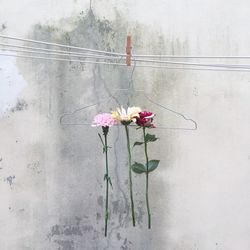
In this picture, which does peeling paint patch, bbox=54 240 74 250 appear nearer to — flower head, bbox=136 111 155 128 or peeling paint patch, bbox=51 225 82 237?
peeling paint patch, bbox=51 225 82 237

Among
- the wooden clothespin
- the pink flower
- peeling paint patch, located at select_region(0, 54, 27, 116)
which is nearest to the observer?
the pink flower

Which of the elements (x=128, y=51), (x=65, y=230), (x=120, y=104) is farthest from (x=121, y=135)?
(x=65, y=230)

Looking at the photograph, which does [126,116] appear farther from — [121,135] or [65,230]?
[65,230]

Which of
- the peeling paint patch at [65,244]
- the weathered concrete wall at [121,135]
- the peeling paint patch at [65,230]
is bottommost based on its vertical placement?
the peeling paint patch at [65,244]

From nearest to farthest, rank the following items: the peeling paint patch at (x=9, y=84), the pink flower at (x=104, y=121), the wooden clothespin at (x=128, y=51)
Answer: the pink flower at (x=104, y=121), the wooden clothespin at (x=128, y=51), the peeling paint patch at (x=9, y=84)

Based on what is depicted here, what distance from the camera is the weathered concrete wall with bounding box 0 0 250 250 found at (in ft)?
11.2

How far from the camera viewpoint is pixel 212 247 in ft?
11.5

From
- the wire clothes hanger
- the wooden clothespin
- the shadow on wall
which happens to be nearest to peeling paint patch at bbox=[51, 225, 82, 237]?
the shadow on wall

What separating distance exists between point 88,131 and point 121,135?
0.23 metres

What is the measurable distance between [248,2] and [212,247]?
1.71m

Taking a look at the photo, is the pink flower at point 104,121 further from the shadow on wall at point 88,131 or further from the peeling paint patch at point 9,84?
the peeling paint patch at point 9,84

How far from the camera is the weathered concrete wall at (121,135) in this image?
3.42 meters

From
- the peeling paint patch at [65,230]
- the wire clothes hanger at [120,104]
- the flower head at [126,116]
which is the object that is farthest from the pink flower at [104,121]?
the peeling paint patch at [65,230]

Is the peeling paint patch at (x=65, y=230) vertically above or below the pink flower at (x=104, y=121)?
below
